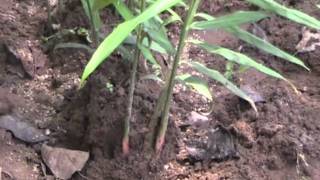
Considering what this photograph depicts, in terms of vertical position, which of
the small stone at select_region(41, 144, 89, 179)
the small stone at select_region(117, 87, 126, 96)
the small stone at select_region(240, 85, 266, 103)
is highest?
the small stone at select_region(240, 85, 266, 103)

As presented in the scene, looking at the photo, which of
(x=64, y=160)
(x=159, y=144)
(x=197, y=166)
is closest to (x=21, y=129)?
(x=64, y=160)

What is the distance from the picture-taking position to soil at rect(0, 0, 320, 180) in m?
1.95

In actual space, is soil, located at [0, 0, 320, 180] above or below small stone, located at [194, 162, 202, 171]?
above

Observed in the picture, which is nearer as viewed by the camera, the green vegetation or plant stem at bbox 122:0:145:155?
the green vegetation

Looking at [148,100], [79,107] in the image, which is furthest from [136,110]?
[79,107]

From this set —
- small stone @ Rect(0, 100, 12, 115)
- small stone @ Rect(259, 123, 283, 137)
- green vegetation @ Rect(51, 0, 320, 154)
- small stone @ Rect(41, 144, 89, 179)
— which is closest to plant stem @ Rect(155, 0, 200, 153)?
green vegetation @ Rect(51, 0, 320, 154)

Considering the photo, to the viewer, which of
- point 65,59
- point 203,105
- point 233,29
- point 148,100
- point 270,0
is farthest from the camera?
point 65,59

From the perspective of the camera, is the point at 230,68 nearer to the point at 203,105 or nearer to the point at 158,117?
the point at 203,105

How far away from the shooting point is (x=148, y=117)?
78.0 inches

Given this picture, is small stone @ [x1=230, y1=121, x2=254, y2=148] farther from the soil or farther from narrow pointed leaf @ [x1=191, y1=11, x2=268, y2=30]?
narrow pointed leaf @ [x1=191, y1=11, x2=268, y2=30]

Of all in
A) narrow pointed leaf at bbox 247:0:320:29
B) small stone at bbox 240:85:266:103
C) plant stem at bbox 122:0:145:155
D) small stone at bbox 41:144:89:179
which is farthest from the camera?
small stone at bbox 240:85:266:103

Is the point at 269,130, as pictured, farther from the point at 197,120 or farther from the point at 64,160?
the point at 64,160

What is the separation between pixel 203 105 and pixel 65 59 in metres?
0.53

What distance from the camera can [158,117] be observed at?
1.94 m
